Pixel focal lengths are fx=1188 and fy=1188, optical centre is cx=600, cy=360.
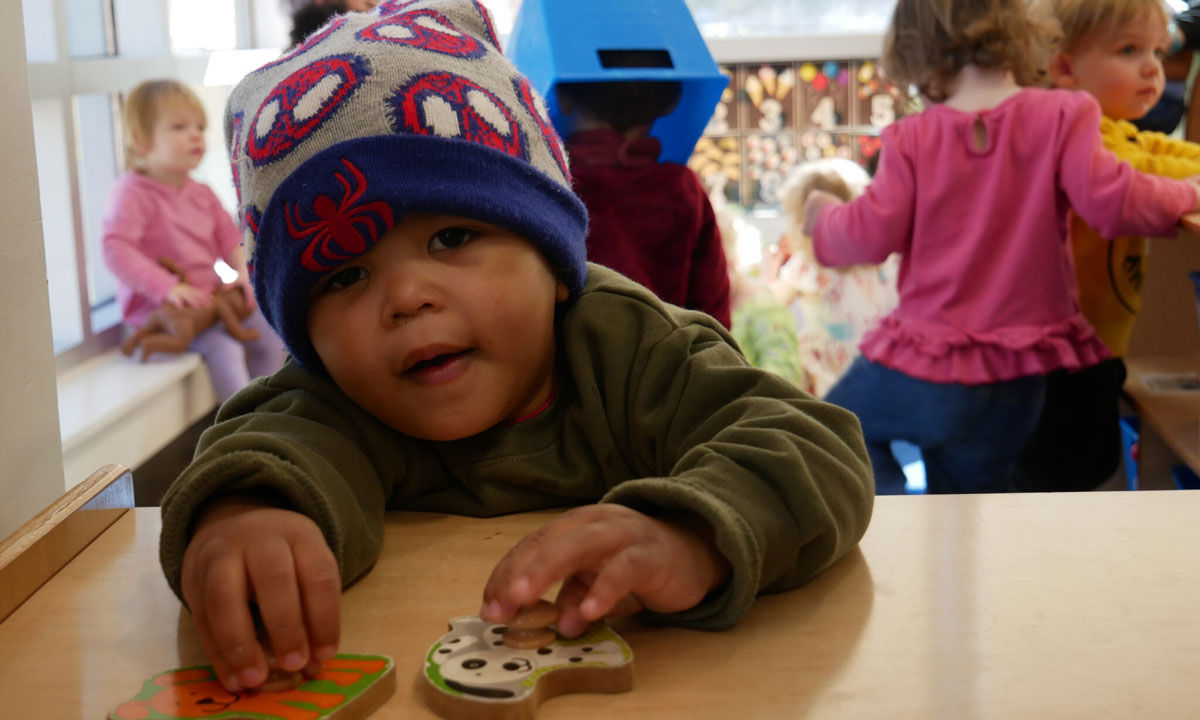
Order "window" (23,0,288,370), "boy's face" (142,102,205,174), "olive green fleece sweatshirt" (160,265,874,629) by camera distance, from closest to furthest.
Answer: "olive green fleece sweatshirt" (160,265,874,629) → "window" (23,0,288,370) → "boy's face" (142,102,205,174)

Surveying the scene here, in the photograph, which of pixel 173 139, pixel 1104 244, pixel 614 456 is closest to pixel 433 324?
pixel 614 456

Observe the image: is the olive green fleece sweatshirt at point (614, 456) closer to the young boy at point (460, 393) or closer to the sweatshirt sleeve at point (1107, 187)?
the young boy at point (460, 393)

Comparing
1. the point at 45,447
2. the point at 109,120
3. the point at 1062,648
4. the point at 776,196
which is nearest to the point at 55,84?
the point at 109,120

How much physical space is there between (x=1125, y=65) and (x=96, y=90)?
7.56ft

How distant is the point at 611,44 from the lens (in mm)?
1624

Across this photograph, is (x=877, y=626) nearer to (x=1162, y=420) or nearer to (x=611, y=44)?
(x=611, y=44)

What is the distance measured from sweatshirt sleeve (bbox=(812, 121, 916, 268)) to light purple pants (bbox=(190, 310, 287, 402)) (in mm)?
1417

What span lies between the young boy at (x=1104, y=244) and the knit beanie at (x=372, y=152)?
1.62 metres

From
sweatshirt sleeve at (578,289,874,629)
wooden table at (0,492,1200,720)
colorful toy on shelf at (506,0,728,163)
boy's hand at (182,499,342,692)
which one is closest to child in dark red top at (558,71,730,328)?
colorful toy on shelf at (506,0,728,163)

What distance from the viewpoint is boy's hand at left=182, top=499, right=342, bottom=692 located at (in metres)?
0.51

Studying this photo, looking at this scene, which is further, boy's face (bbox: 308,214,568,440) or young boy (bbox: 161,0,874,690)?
boy's face (bbox: 308,214,568,440)

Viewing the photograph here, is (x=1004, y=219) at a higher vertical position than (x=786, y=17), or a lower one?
lower

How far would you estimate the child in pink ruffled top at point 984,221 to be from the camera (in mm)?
2012

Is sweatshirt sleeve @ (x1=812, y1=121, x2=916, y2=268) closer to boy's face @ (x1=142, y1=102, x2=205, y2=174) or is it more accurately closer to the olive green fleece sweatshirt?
the olive green fleece sweatshirt
